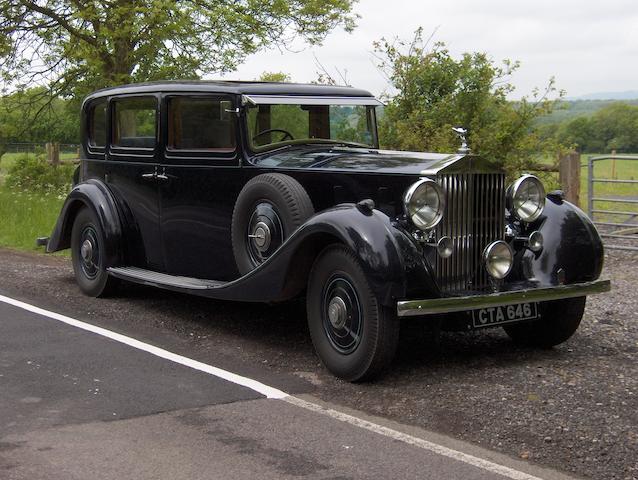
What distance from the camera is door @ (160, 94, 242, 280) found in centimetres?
675

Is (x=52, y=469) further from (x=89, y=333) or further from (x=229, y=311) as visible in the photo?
(x=229, y=311)

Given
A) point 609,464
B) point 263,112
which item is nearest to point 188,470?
point 609,464

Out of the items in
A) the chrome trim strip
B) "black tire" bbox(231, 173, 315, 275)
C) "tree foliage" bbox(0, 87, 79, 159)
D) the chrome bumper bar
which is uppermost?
"tree foliage" bbox(0, 87, 79, 159)

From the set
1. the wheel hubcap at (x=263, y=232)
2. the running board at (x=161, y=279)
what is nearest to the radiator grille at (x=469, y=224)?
the wheel hubcap at (x=263, y=232)

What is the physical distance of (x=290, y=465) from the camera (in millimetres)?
4031

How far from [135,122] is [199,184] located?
1.40 m

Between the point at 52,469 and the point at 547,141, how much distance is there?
10.1 metres

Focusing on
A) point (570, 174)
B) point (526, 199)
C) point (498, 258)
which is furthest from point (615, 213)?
point (498, 258)

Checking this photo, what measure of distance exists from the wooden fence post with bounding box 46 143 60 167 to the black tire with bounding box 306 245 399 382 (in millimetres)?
16906

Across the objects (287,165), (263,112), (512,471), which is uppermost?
(263,112)

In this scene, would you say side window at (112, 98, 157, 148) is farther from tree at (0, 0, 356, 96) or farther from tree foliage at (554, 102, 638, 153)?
tree foliage at (554, 102, 638, 153)

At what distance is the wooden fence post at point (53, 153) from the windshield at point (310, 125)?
1526 cm

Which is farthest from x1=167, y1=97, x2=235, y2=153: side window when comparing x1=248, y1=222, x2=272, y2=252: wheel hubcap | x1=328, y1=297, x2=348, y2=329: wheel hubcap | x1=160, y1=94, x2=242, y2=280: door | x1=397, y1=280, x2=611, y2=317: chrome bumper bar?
x1=397, y1=280, x2=611, y2=317: chrome bumper bar

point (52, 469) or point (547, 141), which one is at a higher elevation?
point (547, 141)
